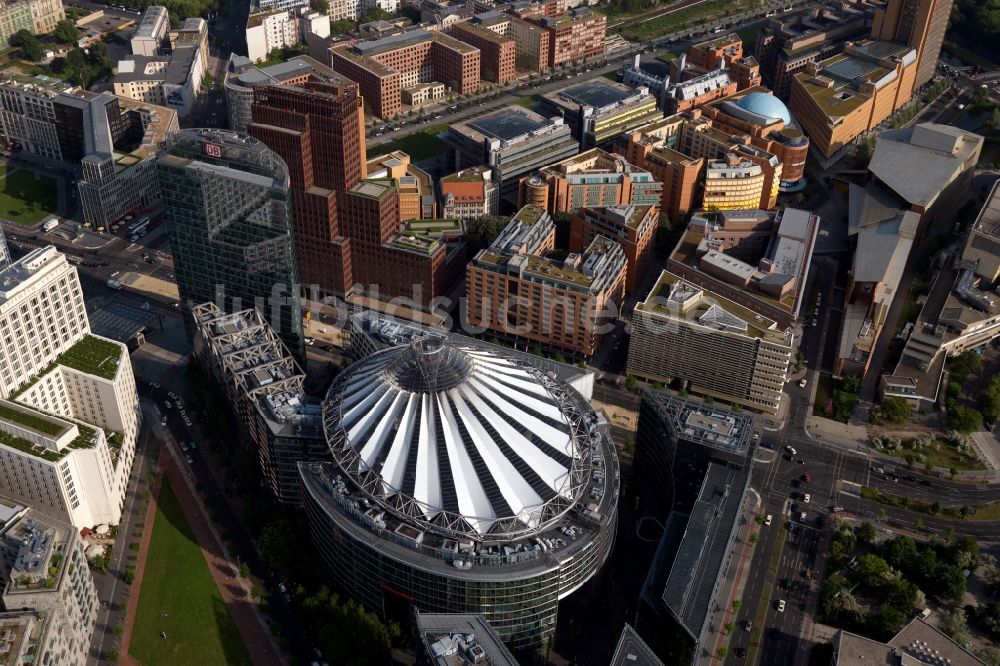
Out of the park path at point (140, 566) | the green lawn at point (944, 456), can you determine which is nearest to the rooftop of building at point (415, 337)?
the park path at point (140, 566)

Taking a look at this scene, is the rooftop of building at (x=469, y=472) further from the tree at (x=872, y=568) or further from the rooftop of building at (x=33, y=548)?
the tree at (x=872, y=568)

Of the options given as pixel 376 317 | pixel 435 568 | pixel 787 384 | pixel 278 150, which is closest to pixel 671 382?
pixel 787 384

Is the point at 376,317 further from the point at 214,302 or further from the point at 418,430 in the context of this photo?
the point at 418,430

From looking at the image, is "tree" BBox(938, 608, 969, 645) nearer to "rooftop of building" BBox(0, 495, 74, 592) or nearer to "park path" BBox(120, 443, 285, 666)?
"park path" BBox(120, 443, 285, 666)

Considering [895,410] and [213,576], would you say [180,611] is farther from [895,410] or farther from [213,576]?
[895,410]

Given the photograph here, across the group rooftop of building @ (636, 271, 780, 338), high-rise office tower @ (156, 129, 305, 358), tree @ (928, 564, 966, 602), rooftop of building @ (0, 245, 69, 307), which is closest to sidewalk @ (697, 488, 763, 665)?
tree @ (928, 564, 966, 602)

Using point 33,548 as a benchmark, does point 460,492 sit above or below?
above

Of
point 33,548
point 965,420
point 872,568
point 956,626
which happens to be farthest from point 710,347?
point 33,548
